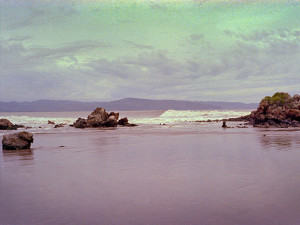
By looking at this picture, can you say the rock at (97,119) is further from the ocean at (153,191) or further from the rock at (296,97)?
the rock at (296,97)

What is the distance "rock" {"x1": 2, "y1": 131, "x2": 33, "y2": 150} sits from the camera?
13.2 metres

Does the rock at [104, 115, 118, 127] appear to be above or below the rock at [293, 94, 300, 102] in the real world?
below

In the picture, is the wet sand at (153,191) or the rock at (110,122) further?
the rock at (110,122)

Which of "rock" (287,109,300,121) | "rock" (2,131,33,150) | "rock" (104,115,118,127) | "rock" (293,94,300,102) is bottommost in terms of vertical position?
"rock" (2,131,33,150)

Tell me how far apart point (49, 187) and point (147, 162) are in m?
3.76

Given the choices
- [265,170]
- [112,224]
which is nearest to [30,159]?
[112,224]

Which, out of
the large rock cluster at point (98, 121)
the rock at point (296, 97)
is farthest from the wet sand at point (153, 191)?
the rock at point (296, 97)

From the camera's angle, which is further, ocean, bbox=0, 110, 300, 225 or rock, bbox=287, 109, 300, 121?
rock, bbox=287, 109, 300, 121

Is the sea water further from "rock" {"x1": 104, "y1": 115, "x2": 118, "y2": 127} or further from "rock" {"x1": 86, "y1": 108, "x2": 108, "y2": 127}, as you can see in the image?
"rock" {"x1": 104, "y1": 115, "x2": 118, "y2": 127}

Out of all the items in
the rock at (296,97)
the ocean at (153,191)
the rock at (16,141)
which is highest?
the rock at (296,97)

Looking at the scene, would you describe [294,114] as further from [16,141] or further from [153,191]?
[153,191]

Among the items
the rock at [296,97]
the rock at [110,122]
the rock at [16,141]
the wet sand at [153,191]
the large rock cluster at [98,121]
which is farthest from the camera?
the rock at [296,97]

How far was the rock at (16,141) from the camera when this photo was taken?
13.2m

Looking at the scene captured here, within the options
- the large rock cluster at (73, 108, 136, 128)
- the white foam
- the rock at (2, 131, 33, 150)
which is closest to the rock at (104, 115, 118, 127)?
the large rock cluster at (73, 108, 136, 128)
